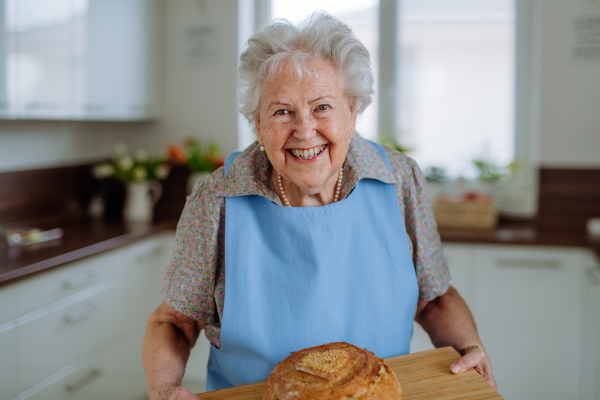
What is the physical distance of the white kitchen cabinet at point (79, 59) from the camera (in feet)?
7.04

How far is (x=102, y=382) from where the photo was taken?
7.55 feet

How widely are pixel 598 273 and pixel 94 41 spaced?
2503mm

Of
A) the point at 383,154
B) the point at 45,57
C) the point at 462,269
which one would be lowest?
the point at 462,269

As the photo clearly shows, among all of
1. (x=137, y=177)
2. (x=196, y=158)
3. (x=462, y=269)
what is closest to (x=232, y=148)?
(x=196, y=158)

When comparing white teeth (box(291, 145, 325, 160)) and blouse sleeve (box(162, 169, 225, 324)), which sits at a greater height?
white teeth (box(291, 145, 325, 160))

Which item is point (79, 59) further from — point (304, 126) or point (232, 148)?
point (304, 126)

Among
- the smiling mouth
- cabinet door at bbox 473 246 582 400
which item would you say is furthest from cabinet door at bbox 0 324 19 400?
cabinet door at bbox 473 246 582 400

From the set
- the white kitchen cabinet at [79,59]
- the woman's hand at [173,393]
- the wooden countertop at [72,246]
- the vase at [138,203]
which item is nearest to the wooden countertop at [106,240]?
the wooden countertop at [72,246]

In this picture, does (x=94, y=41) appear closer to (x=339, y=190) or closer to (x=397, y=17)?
(x=397, y=17)

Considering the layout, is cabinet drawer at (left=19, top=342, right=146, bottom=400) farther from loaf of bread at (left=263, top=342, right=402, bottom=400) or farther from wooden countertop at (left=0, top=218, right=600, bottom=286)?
loaf of bread at (left=263, top=342, right=402, bottom=400)

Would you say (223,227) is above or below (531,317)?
above

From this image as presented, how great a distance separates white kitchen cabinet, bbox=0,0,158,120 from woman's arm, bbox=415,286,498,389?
1.79 meters

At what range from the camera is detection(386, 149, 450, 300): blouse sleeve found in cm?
122

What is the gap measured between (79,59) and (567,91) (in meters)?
2.46
